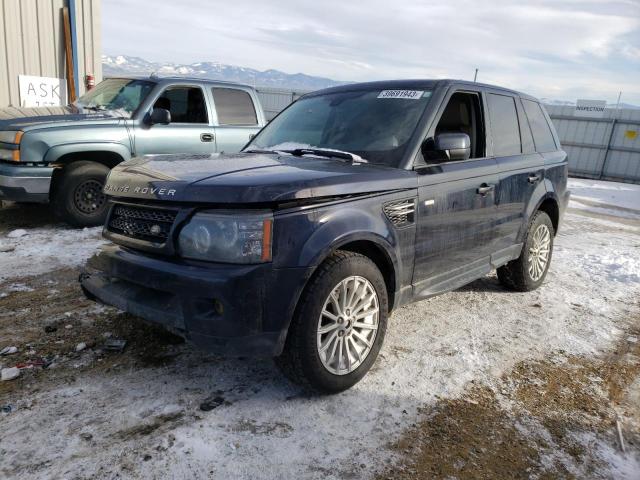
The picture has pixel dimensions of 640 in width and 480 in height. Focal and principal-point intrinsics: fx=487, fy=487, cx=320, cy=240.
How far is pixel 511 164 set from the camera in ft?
13.9

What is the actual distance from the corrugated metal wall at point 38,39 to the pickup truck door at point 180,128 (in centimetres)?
482

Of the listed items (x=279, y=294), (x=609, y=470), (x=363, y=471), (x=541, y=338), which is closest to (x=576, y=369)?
(x=541, y=338)

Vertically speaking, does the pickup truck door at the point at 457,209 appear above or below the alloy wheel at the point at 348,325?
above

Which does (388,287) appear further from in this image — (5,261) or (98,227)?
(98,227)

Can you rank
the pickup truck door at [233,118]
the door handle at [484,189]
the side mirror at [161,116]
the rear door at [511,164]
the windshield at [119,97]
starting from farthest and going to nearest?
the pickup truck door at [233,118], the windshield at [119,97], the side mirror at [161,116], the rear door at [511,164], the door handle at [484,189]

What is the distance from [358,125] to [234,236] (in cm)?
159

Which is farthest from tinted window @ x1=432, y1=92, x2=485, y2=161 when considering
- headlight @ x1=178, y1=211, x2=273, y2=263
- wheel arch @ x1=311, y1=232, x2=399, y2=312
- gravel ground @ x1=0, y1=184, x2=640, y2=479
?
headlight @ x1=178, y1=211, x2=273, y2=263

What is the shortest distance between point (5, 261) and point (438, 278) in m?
4.23

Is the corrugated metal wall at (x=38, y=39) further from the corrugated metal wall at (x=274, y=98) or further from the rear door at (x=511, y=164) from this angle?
the corrugated metal wall at (x=274, y=98)

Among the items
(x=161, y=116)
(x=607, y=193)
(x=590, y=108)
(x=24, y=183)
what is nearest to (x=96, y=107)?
(x=161, y=116)

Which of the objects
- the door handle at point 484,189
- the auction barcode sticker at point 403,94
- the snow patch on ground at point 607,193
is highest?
the auction barcode sticker at point 403,94

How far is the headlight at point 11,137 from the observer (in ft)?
18.0

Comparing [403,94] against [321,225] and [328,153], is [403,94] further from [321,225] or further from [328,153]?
[321,225]

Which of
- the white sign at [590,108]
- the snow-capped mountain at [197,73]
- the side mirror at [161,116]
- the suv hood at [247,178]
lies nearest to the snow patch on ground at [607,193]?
the white sign at [590,108]
